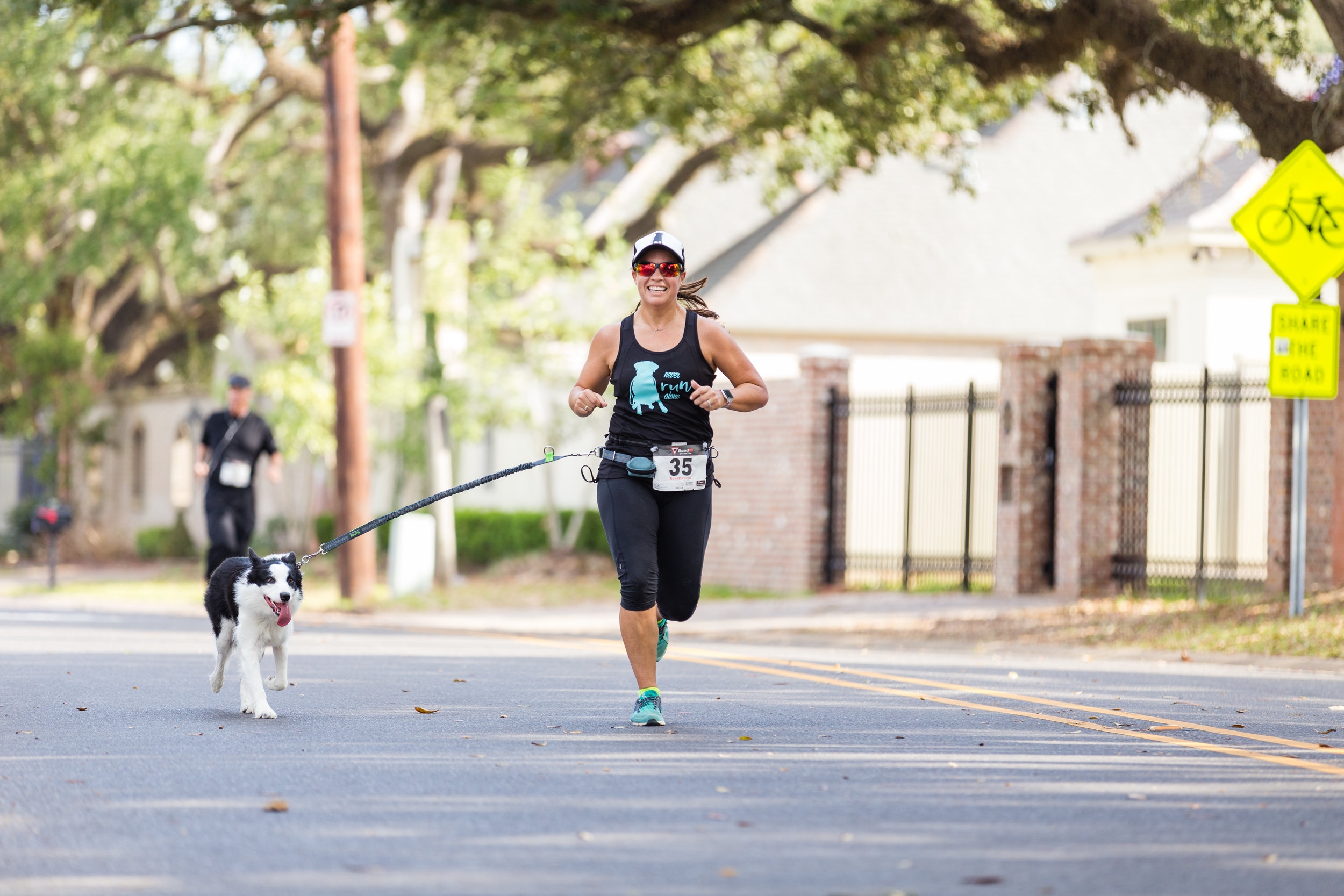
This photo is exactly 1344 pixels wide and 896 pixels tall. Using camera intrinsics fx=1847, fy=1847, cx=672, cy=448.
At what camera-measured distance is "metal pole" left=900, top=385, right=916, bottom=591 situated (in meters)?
19.3

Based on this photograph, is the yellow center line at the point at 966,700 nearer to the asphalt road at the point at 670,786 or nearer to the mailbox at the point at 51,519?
the asphalt road at the point at 670,786

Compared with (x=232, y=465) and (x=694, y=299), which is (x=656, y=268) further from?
(x=232, y=465)

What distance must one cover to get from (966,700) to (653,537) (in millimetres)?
2343

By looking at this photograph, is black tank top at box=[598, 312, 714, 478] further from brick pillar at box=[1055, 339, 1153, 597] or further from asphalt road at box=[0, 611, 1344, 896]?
brick pillar at box=[1055, 339, 1153, 597]

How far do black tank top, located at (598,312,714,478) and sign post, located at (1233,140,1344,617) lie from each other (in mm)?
6512

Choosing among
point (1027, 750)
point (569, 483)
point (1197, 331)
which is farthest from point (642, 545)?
point (569, 483)

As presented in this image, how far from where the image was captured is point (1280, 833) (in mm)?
5707

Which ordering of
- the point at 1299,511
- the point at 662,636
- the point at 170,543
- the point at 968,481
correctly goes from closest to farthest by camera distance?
the point at 662,636 → the point at 1299,511 → the point at 968,481 → the point at 170,543

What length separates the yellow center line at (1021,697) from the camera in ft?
26.0

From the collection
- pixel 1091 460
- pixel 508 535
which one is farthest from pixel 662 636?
pixel 508 535

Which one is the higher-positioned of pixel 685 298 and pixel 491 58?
pixel 491 58

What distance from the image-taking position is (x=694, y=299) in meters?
8.52

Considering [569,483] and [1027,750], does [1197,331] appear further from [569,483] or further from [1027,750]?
[1027,750]

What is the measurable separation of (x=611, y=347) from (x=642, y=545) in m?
0.89
